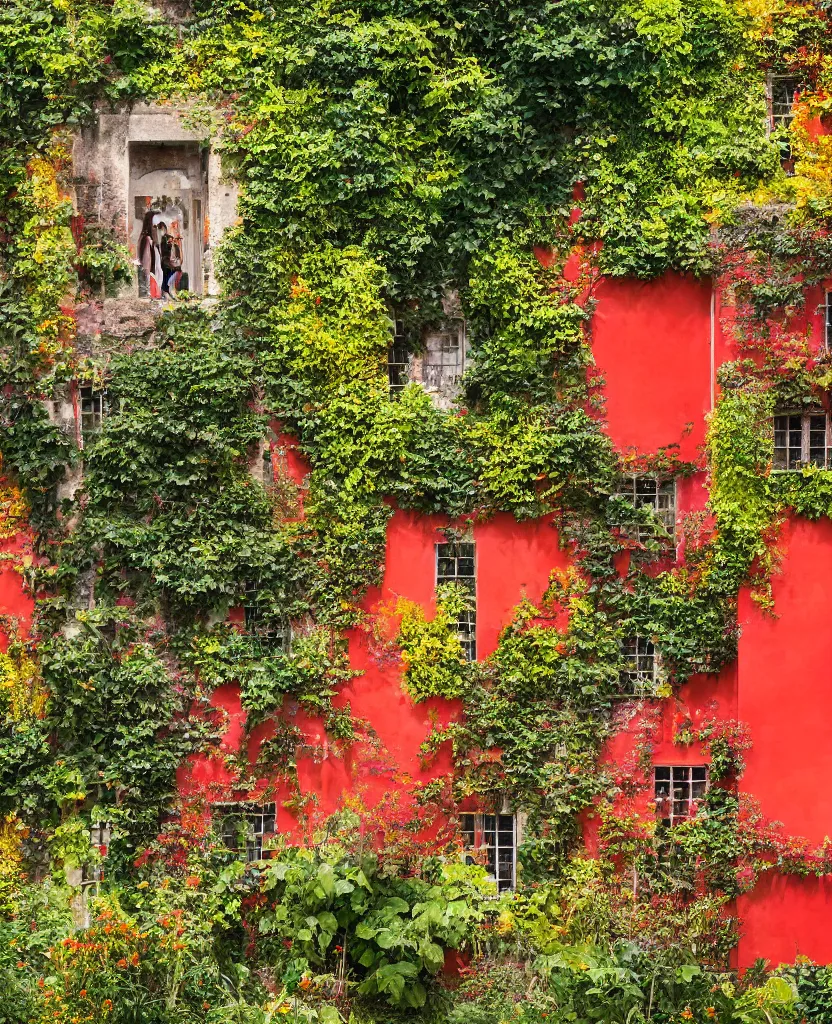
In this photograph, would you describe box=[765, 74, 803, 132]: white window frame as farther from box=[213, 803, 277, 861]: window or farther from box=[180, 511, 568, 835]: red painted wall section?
box=[213, 803, 277, 861]: window

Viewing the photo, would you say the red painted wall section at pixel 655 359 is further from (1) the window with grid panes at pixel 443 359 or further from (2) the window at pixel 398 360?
(2) the window at pixel 398 360

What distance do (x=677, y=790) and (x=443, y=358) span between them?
240 inches

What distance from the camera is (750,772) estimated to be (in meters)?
19.2

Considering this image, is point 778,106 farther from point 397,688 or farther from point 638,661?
point 397,688

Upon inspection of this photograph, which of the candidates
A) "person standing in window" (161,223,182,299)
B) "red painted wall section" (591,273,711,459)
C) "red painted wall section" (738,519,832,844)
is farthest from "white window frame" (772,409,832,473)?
"person standing in window" (161,223,182,299)

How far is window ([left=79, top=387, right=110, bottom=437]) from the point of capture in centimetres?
2062

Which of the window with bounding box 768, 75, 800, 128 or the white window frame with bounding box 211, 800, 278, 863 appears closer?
the white window frame with bounding box 211, 800, 278, 863

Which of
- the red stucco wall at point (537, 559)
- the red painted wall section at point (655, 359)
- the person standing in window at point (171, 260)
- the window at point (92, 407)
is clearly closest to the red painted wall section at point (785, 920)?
the red stucco wall at point (537, 559)

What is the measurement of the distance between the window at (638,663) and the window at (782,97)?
6.60 meters

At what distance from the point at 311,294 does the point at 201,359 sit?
1.59 metres

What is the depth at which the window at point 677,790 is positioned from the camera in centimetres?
1967

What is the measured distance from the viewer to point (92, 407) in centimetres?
2073

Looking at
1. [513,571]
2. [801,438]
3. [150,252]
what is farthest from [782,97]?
[150,252]

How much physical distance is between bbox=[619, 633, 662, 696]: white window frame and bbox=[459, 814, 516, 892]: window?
2.18 metres
